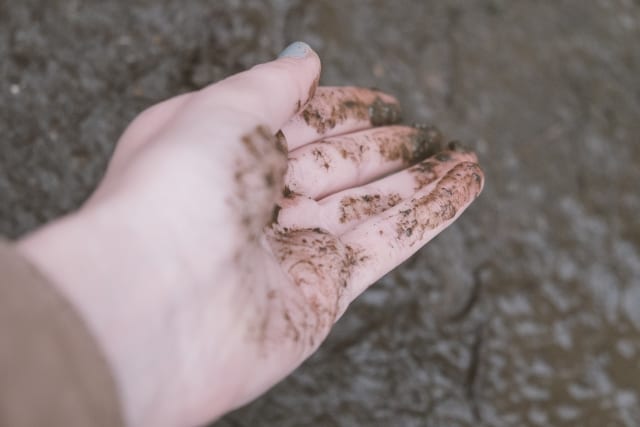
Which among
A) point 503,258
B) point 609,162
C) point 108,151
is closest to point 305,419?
point 503,258

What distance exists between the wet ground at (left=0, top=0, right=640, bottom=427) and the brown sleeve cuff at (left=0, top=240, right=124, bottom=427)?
1.04 metres

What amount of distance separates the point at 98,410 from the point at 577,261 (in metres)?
1.80

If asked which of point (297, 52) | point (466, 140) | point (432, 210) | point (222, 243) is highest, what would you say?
point (297, 52)

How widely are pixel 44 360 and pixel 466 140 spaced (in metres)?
1.71

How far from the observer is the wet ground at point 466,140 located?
1.89 m

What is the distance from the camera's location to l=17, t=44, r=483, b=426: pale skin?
0.96m

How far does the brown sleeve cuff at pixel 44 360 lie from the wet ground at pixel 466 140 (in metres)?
1.04

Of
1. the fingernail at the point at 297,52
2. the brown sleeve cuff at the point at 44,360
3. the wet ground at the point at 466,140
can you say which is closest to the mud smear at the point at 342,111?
the fingernail at the point at 297,52

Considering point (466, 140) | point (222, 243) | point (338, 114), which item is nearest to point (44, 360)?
→ point (222, 243)

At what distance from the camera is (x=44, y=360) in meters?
0.83

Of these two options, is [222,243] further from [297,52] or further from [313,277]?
[297,52]

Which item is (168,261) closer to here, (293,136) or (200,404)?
(200,404)

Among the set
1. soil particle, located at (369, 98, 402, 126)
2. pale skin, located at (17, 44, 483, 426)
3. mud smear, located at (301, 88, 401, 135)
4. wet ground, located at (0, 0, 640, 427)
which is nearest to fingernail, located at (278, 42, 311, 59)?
pale skin, located at (17, 44, 483, 426)

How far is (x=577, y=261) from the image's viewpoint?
7.07 feet
